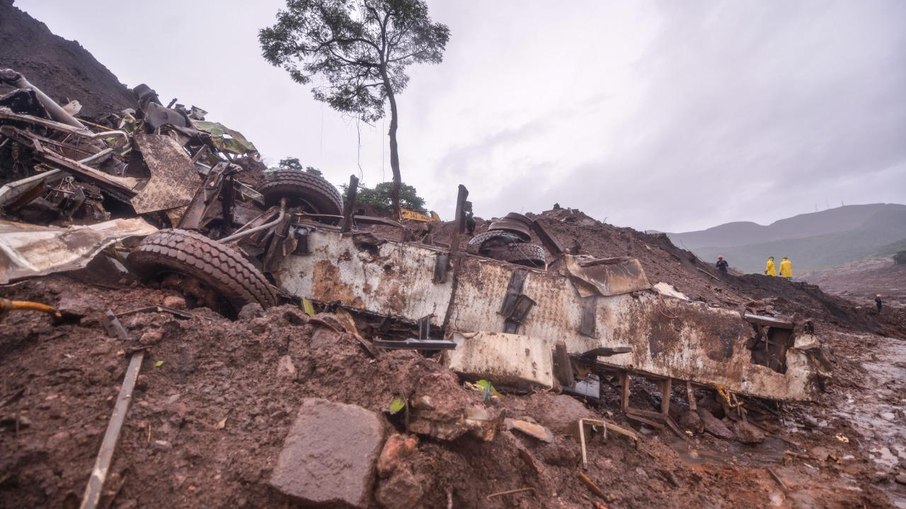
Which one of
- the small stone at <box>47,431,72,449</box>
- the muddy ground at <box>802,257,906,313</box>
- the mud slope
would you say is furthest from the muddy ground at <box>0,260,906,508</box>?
the muddy ground at <box>802,257,906,313</box>

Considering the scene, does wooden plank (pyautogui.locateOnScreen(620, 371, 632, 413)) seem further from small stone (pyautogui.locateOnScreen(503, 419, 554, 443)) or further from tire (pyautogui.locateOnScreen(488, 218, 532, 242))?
tire (pyautogui.locateOnScreen(488, 218, 532, 242))

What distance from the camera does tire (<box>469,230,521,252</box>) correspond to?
4.70 meters

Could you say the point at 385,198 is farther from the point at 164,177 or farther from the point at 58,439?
the point at 58,439

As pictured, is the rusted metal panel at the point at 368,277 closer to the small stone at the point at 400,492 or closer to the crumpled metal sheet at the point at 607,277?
the crumpled metal sheet at the point at 607,277

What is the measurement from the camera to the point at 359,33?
11.1m

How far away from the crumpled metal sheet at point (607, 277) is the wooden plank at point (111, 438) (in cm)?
343

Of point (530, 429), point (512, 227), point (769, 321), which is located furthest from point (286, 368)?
point (769, 321)

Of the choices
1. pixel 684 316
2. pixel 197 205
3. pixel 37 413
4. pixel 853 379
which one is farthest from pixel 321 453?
pixel 853 379

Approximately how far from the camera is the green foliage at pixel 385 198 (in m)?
13.3

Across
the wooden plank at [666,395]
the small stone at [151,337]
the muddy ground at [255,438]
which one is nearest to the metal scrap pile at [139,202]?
the muddy ground at [255,438]

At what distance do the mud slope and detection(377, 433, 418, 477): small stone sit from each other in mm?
13721

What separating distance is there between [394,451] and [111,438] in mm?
1166

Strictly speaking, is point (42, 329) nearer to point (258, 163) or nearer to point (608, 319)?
point (608, 319)

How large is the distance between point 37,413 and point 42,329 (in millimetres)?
601
